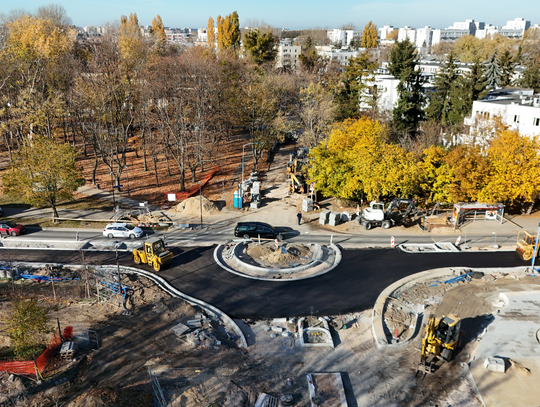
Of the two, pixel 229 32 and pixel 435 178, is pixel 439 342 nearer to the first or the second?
pixel 435 178

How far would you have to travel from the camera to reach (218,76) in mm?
69625

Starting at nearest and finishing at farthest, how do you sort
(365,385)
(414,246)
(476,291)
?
(365,385) < (476,291) < (414,246)

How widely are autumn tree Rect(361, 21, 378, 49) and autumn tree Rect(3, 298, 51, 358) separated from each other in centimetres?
16728

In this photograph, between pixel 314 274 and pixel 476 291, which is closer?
pixel 476 291

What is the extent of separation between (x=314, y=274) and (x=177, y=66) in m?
47.5

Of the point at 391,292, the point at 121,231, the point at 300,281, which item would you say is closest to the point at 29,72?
the point at 121,231

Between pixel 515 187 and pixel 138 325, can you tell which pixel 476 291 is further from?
pixel 138 325

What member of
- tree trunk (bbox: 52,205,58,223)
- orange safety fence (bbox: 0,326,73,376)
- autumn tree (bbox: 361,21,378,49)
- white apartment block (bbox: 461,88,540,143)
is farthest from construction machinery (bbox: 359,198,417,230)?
autumn tree (bbox: 361,21,378,49)

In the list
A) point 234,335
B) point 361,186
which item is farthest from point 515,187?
point 234,335

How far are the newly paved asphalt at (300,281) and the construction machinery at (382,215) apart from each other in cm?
460

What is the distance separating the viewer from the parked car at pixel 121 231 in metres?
35.6

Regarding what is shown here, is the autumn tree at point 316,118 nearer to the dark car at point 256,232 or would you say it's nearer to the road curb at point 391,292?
the dark car at point 256,232

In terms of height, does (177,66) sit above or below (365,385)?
above

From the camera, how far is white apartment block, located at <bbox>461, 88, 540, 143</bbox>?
4759cm
